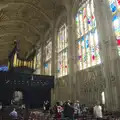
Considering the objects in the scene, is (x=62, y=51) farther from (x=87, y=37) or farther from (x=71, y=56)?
(x=87, y=37)

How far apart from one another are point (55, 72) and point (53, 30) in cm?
589

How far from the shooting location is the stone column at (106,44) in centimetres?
1039

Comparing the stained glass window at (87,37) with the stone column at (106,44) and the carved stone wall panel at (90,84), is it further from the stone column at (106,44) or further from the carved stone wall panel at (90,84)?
the stone column at (106,44)

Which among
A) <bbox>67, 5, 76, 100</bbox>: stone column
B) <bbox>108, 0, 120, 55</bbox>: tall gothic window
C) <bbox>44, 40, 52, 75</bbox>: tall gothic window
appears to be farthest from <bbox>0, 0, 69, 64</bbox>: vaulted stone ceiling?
<bbox>108, 0, 120, 55</bbox>: tall gothic window

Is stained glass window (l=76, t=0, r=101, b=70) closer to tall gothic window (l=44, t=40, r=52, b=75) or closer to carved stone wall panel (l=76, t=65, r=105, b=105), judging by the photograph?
carved stone wall panel (l=76, t=65, r=105, b=105)

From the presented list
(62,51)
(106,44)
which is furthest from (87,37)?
(62,51)

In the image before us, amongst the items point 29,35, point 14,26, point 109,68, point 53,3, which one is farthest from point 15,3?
point 109,68

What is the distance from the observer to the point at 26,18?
25.0 m

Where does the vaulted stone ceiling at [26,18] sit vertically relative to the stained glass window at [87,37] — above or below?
above

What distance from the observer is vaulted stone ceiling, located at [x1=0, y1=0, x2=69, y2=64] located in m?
21.4

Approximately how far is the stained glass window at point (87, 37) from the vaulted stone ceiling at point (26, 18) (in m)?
4.98

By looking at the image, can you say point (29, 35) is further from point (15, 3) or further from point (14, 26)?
point (15, 3)

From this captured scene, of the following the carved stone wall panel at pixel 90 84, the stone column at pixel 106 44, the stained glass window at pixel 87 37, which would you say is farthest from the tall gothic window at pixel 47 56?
the stone column at pixel 106 44

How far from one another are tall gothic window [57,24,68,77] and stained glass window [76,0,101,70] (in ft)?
9.53
